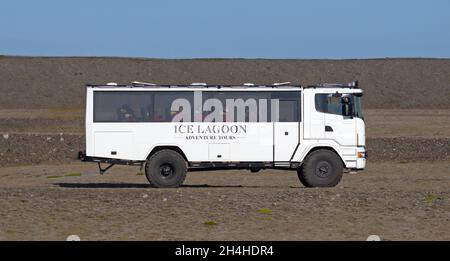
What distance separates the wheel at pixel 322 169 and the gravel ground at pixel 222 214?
2.18 m

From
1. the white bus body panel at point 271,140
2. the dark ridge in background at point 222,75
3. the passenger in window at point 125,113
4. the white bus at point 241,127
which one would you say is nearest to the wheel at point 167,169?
the white bus at point 241,127

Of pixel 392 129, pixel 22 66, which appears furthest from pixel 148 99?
pixel 22 66

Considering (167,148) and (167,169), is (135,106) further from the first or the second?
(167,169)

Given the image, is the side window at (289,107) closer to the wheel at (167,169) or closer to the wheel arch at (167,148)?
the wheel arch at (167,148)

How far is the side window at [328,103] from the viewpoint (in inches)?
1081

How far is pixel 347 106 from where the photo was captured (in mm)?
27312

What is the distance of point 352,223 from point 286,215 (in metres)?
1.51

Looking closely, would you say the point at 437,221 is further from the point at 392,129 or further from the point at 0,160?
the point at 392,129

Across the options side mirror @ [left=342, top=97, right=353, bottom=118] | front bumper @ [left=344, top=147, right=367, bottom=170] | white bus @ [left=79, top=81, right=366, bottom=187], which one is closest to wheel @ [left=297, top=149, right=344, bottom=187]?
white bus @ [left=79, top=81, right=366, bottom=187]

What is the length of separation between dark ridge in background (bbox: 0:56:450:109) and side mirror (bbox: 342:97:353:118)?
57426 mm

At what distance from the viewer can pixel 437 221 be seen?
2162cm

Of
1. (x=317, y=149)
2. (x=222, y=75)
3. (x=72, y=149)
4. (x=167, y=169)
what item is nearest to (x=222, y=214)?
(x=167, y=169)

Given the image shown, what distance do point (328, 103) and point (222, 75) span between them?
240ft

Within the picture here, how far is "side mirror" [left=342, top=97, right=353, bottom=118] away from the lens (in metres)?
27.3
